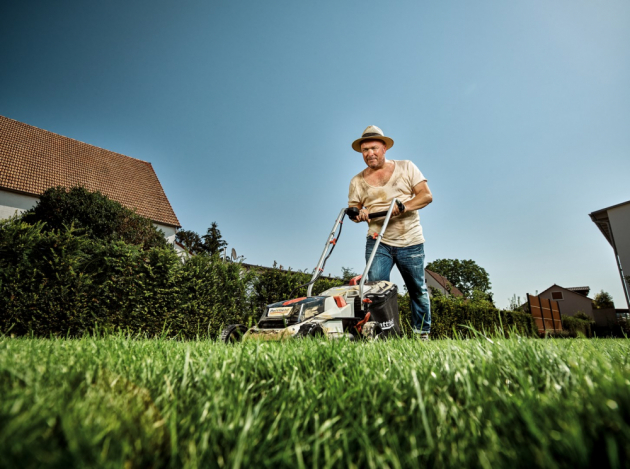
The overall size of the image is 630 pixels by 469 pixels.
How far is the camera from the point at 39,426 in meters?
0.86

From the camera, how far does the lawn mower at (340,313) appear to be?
4000 millimetres

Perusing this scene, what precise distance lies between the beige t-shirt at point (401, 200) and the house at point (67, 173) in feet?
50.7

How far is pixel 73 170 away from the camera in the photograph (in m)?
21.9

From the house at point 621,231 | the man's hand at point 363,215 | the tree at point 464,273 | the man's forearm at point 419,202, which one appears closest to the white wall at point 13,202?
the man's hand at point 363,215

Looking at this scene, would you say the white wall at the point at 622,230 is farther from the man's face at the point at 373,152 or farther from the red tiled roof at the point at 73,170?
the red tiled roof at the point at 73,170

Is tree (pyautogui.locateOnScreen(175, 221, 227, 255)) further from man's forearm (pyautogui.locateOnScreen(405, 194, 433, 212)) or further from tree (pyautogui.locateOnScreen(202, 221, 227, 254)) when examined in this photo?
man's forearm (pyautogui.locateOnScreen(405, 194, 433, 212))

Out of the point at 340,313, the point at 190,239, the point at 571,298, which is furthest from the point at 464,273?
the point at 340,313

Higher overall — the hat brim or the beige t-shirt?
the hat brim

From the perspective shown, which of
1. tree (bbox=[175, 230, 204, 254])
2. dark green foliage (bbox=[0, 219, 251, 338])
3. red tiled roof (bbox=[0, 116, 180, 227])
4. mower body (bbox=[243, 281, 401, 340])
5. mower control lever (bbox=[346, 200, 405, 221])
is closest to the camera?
mower body (bbox=[243, 281, 401, 340])

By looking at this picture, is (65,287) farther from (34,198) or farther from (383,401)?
(34,198)

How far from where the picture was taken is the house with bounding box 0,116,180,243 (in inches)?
763

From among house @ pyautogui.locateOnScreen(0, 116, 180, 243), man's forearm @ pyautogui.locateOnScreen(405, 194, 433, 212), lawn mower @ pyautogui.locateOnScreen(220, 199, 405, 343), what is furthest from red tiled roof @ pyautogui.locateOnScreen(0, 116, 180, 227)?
man's forearm @ pyautogui.locateOnScreen(405, 194, 433, 212)

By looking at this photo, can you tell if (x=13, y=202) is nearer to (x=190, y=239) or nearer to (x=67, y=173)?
(x=67, y=173)

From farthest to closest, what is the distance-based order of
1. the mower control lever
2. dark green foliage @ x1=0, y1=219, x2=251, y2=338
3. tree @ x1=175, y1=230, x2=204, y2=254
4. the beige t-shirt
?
tree @ x1=175, y1=230, x2=204, y2=254, dark green foliage @ x1=0, y1=219, x2=251, y2=338, the beige t-shirt, the mower control lever
